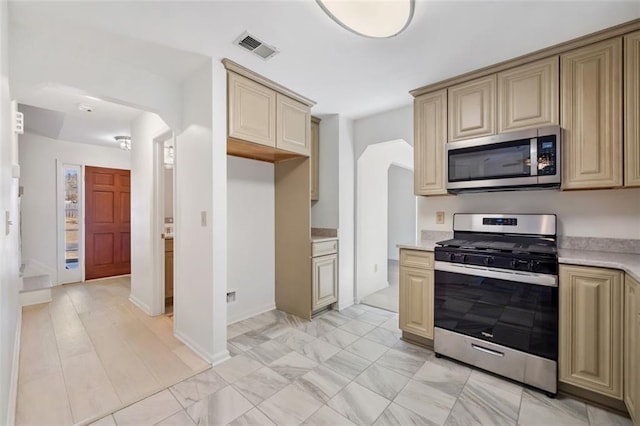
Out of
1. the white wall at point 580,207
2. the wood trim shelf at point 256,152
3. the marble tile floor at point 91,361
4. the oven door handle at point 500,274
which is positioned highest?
the wood trim shelf at point 256,152

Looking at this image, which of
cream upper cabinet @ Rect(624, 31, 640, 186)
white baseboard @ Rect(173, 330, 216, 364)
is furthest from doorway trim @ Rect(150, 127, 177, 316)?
cream upper cabinet @ Rect(624, 31, 640, 186)

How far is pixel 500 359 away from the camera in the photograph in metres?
2.08

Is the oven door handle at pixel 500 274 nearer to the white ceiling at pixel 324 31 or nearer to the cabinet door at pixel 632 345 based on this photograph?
the cabinet door at pixel 632 345

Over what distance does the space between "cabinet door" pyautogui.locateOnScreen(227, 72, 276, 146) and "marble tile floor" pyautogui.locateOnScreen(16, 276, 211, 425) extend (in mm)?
1956

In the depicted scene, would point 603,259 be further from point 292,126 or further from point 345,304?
point 292,126

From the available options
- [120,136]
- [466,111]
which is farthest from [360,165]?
[120,136]

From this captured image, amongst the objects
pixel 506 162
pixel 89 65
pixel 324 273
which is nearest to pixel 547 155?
pixel 506 162

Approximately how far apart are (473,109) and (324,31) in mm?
1445

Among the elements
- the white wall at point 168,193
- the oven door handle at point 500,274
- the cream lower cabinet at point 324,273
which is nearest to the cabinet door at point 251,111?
the cream lower cabinet at point 324,273

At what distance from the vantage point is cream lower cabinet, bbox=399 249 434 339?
250cm

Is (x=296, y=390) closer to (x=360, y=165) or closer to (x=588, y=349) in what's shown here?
(x=588, y=349)

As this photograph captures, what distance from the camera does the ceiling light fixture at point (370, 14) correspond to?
1.51 metres

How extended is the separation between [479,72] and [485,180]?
92 cm

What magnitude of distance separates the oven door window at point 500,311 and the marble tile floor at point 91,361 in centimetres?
204
